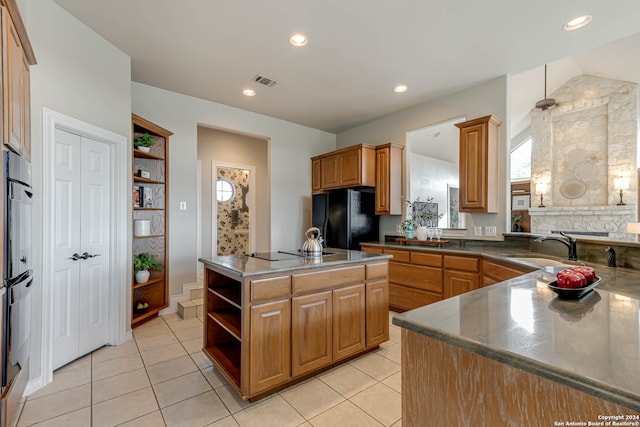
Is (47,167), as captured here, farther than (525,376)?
Yes

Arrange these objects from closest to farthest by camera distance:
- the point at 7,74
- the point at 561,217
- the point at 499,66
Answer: the point at 7,74 → the point at 499,66 → the point at 561,217

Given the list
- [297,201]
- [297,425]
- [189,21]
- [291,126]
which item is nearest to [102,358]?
[297,425]

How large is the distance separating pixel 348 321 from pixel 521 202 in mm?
7732

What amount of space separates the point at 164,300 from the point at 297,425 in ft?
→ 8.66

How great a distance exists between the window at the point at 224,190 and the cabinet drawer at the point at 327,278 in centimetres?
438

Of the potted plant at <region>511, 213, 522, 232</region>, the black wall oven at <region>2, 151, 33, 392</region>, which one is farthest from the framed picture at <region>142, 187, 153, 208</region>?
the potted plant at <region>511, 213, 522, 232</region>

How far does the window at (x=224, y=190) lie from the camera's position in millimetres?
6004

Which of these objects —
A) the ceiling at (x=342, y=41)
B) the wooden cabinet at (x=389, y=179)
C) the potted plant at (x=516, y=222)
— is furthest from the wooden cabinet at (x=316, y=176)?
the potted plant at (x=516, y=222)

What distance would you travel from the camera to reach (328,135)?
18.2ft

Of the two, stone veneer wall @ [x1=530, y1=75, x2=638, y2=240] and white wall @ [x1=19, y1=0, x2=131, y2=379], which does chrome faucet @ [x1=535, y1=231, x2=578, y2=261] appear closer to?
white wall @ [x1=19, y1=0, x2=131, y2=379]

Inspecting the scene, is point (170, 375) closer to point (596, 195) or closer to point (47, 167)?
point (47, 167)

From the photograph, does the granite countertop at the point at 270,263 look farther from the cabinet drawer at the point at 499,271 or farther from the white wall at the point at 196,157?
the white wall at the point at 196,157

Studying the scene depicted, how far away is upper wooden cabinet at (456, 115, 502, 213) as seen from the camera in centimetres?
330

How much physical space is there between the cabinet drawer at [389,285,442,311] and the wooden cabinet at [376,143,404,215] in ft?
3.70
